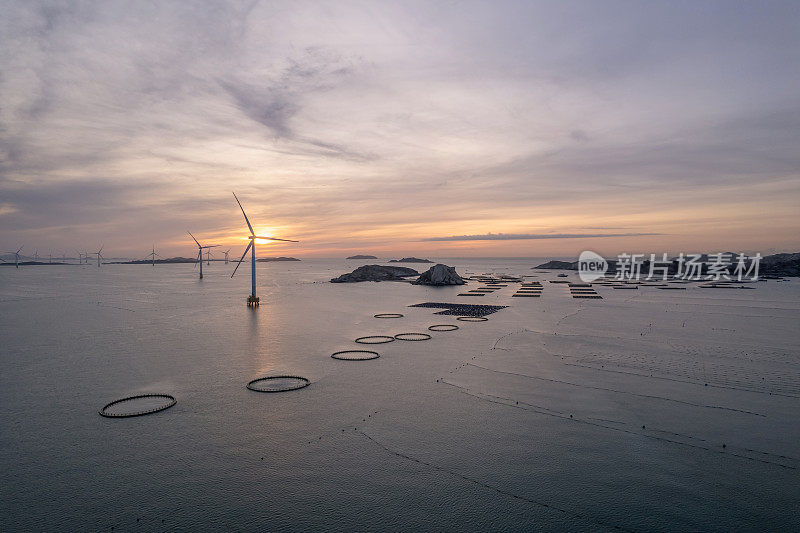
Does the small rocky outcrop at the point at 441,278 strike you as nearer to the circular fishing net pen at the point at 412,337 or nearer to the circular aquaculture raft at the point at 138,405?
the circular fishing net pen at the point at 412,337

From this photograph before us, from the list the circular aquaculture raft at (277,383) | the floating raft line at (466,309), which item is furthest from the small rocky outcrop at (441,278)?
the circular aquaculture raft at (277,383)

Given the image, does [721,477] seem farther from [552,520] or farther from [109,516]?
[109,516]

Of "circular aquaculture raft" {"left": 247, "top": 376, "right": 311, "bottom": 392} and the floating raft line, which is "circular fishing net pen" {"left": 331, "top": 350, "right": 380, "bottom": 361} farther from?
the floating raft line

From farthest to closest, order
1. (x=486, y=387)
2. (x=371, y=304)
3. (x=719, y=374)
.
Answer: (x=371, y=304), (x=719, y=374), (x=486, y=387)

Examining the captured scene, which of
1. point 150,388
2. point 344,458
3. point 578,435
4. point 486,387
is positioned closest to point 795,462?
point 578,435

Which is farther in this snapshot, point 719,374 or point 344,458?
point 719,374

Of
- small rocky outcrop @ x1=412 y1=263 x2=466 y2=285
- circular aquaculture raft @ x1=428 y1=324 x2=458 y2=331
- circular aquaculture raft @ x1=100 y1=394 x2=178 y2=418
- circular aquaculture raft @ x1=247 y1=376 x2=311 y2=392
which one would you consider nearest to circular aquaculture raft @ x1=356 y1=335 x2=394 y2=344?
circular aquaculture raft @ x1=428 y1=324 x2=458 y2=331

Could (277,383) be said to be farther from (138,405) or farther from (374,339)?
(374,339)
